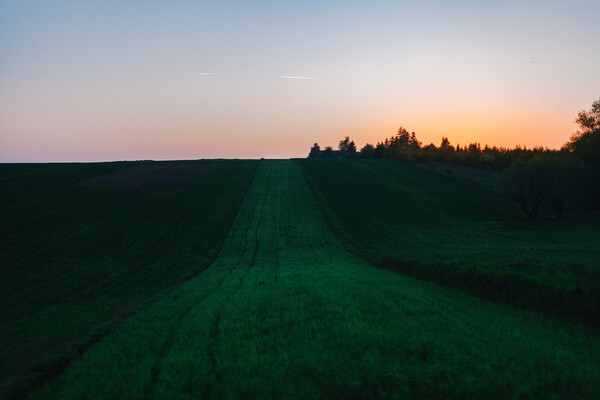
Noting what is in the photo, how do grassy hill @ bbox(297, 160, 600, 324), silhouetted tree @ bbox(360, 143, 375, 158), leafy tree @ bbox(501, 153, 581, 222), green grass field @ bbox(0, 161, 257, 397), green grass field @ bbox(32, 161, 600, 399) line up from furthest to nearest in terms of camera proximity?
silhouetted tree @ bbox(360, 143, 375, 158) < leafy tree @ bbox(501, 153, 581, 222) < grassy hill @ bbox(297, 160, 600, 324) < green grass field @ bbox(0, 161, 257, 397) < green grass field @ bbox(32, 161, 600, 399)

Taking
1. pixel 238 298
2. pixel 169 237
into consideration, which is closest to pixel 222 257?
pixel 169 237

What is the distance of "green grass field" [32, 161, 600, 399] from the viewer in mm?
8625

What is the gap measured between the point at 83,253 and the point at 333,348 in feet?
99.0

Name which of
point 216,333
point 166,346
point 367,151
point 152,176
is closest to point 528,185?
point 216,333

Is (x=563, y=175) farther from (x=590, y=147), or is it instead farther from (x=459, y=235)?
(x=459, y=235)

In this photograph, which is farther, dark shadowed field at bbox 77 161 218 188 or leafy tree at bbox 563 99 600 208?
dark shadowed field at bbox 77 161 218 188

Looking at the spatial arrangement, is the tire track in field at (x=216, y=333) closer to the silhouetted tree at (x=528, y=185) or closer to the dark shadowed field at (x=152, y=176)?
the silhouetted tree at (x=528, y=185)

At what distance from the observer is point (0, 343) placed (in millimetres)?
14406

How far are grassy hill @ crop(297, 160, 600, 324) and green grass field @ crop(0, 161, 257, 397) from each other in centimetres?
1455

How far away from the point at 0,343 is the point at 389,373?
44.8 ft

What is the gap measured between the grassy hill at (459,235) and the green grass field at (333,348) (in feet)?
4.92

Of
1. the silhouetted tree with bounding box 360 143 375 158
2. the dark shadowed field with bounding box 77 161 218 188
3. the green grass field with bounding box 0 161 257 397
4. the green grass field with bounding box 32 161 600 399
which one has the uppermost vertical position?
the silhouetted tree with bounding box 360 143 375 158

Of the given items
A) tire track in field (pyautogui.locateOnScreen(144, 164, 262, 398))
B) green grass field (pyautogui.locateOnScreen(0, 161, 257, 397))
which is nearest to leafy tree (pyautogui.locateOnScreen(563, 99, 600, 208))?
green grass field (pyautogui.locateOnScreen(0, 161, 257, 397))

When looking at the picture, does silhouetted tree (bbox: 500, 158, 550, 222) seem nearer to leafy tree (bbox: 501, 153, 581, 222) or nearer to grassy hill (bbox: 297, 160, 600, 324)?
leafy tree (bbox: 501, 153, 581, 222)
